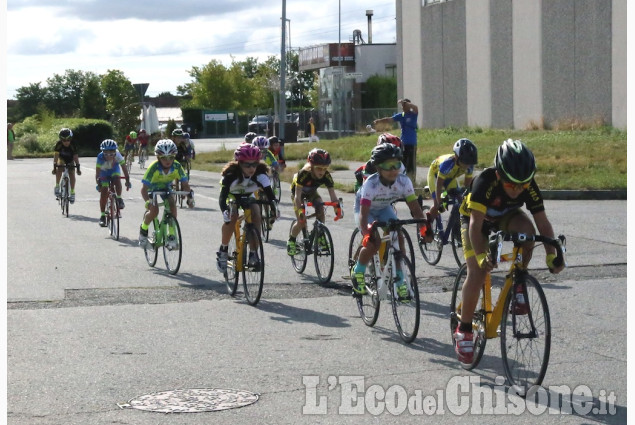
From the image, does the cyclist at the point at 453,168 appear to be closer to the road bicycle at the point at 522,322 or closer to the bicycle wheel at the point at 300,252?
the bicycle wheel at the point at 300,252

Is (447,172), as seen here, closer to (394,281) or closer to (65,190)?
(394,281)

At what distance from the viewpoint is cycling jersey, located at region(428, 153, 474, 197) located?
1299cm

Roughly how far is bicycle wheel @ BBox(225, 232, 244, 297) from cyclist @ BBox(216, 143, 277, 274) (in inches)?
2.5

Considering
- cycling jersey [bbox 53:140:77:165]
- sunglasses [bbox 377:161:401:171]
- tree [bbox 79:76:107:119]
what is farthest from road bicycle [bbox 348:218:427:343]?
tree [bbox 79:76:107:119]

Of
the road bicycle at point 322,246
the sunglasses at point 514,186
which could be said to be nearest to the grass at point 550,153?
the road bicycle at point 322,246

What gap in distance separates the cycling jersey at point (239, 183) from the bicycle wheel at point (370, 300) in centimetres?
208

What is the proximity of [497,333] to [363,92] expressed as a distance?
6769cm

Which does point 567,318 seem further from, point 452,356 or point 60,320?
point 60,320

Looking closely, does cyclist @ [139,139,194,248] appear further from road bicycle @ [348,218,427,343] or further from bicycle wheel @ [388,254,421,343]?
bicycle wheel @ [388,254,421,343]

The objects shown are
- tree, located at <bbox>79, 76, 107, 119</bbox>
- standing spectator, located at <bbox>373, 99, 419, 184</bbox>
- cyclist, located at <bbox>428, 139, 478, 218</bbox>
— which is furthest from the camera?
tree, located at <bbox>79, 76, 107, 119</bbox>

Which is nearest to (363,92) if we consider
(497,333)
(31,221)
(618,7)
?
(618,7)

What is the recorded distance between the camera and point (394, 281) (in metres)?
8.93

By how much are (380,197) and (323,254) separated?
104 inches

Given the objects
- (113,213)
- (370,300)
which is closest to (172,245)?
(370,300)
